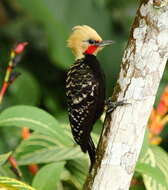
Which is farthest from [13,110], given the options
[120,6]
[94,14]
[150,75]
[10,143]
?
[120,6]

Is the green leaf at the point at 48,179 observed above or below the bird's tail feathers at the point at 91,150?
below

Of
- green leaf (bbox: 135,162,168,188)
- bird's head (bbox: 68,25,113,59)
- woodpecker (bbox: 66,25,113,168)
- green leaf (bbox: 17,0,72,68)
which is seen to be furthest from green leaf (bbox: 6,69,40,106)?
green leaf (bbox: 135,162,168,188)

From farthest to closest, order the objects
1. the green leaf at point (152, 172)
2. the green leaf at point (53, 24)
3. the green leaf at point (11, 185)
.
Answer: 1. the green leaf at point (53, 24)
2. the green leaf at point (152, 172)
3. the green leaf at point (11, 185)

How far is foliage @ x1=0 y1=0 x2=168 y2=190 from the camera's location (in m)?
3.29

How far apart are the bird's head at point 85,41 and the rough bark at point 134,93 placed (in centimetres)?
81

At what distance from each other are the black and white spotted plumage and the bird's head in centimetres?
18

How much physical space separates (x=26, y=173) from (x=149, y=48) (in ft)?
4.79

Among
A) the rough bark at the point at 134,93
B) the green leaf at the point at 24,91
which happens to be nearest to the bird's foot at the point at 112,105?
the rough bark at the point at 134,93

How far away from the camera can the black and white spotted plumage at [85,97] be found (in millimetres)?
3418

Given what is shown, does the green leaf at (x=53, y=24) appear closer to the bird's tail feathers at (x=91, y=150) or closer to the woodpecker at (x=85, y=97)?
the woodpecker at (x=85, y=97)

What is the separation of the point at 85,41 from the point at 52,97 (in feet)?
7.95

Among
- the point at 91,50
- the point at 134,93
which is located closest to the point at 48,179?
the point at 134,93

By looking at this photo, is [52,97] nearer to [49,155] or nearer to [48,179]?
[49,155]

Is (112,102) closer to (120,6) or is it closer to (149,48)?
(149,48)
